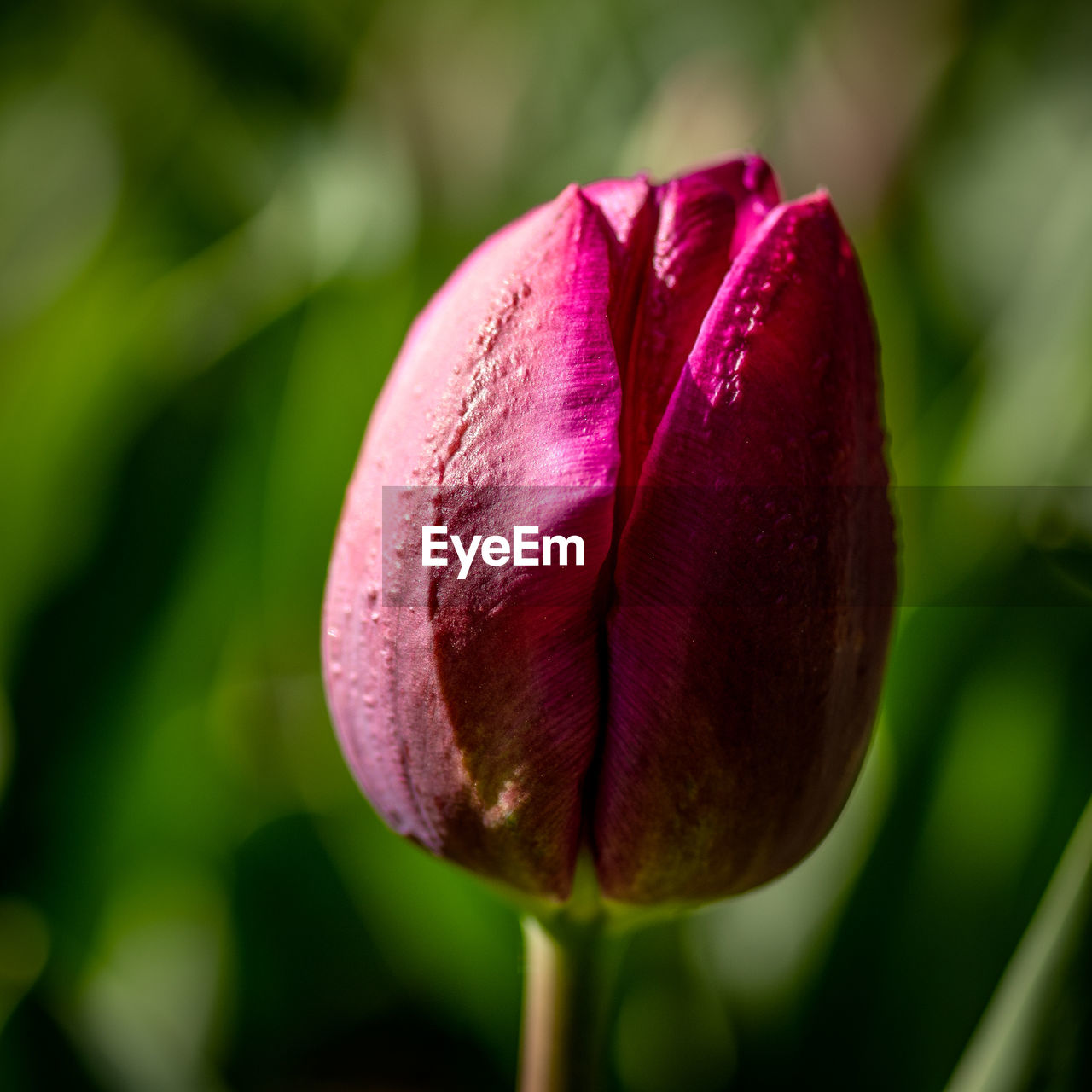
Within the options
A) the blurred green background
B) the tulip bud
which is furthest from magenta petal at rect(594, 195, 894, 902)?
the blurred green background

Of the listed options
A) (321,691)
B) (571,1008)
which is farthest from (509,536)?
(321,691)

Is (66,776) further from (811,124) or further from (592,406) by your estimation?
(811,124)

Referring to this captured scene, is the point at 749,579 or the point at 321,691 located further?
the point at 321,691

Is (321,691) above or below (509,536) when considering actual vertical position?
below

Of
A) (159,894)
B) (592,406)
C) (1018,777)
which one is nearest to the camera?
(592,406)

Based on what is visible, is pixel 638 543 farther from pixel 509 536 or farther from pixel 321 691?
pixel 321 691

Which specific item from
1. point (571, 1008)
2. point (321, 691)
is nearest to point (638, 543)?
point (571, 1008)

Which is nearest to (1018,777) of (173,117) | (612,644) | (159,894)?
(612,644)

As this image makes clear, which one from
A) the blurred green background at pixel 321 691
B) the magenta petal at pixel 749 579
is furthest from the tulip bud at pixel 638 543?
the blurred green background at pixel 321 691
